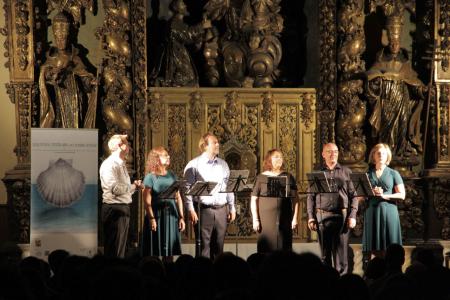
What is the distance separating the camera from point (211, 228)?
1053cm

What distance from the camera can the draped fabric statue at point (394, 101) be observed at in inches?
510

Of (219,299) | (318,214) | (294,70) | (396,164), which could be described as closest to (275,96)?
(294,70)

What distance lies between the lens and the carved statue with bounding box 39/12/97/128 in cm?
1242

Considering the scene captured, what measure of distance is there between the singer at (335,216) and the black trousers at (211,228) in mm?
975

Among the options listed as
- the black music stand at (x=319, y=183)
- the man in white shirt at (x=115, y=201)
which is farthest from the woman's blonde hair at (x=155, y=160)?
the black music stand at (x=319, y=183)

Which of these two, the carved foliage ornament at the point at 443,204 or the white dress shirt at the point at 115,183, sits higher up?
the white dress shirt at the point at 115,183

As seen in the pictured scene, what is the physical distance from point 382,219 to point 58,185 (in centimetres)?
357

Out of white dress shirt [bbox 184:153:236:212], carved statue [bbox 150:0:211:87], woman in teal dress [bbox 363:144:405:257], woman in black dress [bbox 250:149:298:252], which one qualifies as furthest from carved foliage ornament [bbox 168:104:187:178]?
woman in teal dress [bbox 363:144:405:257]

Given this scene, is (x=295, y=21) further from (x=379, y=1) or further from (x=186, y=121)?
(x=186, y=121)

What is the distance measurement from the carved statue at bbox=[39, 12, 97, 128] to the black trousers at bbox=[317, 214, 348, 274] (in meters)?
3.79

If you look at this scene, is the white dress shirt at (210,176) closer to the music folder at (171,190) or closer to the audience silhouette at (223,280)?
the music folder at (171,190)

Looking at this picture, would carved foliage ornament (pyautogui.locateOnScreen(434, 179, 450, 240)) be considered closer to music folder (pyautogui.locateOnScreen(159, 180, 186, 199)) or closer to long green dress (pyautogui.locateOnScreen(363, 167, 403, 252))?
long green dress (pyautogui.locateOnScreen(363, 167, 403, 252))

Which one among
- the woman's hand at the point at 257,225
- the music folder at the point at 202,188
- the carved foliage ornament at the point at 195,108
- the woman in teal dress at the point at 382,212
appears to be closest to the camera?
the music folder at the point at 202,188

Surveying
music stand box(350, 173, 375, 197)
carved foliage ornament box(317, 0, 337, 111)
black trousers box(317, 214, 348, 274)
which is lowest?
black trousers box(317, 214, 348, 274)
